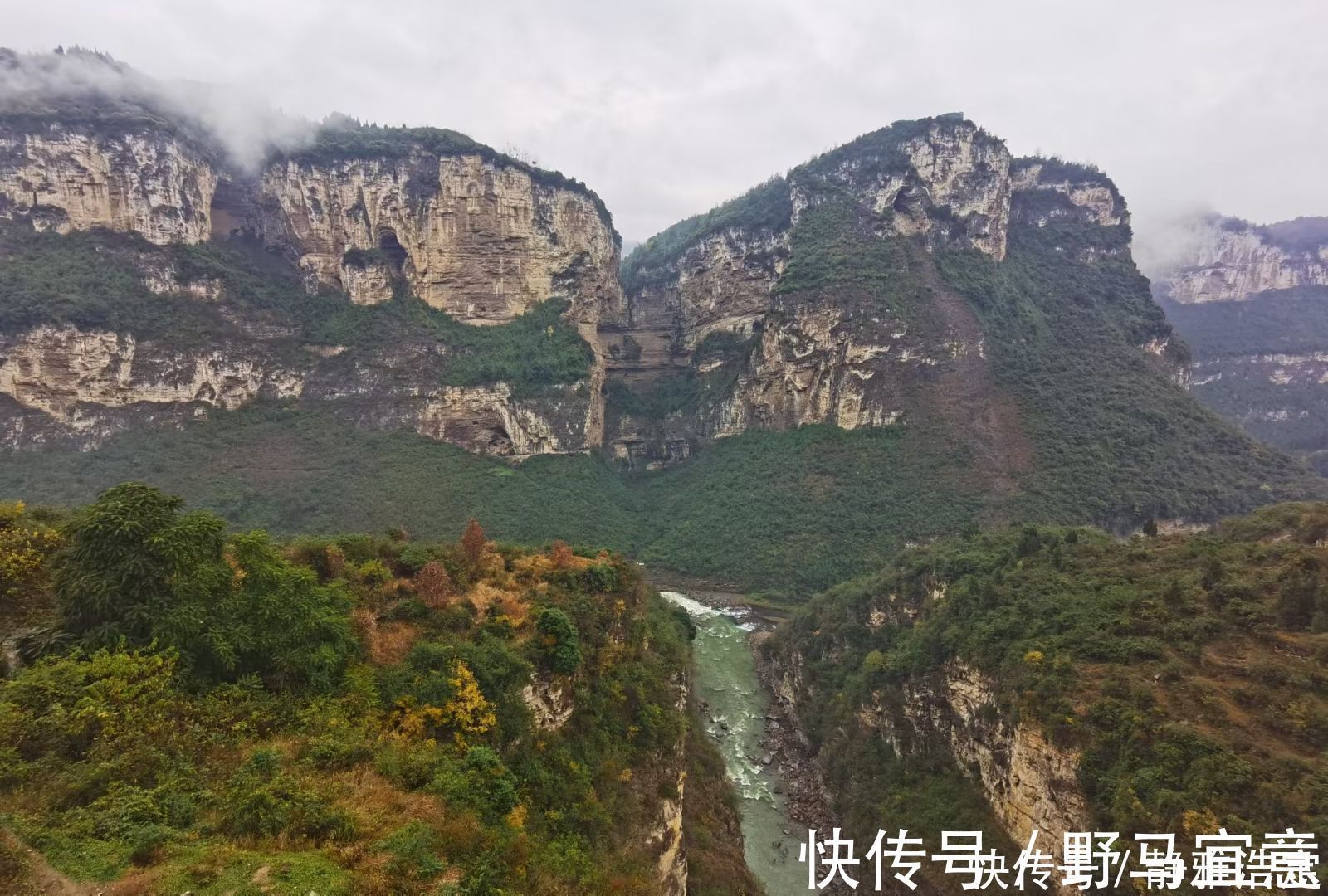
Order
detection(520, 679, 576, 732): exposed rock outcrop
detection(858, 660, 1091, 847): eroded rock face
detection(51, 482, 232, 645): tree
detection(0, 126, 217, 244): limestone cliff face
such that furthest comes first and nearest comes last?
detection(0, 126, 217, 244): limestone cliff face → detection(858, 660, 1091, 847): eroded rock face → detection(520, 679, 576, 732): exposed rock outcrop → detection(51, 482, 232, 645): tree

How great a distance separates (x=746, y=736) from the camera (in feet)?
106

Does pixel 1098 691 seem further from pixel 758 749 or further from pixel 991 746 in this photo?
pixel 758 749

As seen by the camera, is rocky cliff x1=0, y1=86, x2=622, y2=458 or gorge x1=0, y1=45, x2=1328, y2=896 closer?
gorge x1=0, y1=45, x2=1328, y2=896

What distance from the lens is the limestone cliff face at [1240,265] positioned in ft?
309

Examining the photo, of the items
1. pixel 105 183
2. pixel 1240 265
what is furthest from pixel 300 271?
pixel 1240 265

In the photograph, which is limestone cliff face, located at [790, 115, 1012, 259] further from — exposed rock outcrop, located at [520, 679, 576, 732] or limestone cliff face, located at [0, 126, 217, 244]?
limestone cliff face, located at [0, 126, 217, 244]

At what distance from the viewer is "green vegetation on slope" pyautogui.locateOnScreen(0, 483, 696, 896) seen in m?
6.91

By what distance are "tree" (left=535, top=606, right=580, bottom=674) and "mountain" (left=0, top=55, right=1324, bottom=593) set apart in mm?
37108

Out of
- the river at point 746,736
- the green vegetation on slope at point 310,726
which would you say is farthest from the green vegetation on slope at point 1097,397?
the green vegetation on slope at point 310,726

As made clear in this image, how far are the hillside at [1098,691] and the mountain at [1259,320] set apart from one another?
61.0m

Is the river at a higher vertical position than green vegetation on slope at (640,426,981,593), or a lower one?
lower

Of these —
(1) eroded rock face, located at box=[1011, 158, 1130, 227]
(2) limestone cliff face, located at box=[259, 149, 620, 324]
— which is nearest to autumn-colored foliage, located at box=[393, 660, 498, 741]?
(2) limestone cliff face, located at box=[259, 149, 620, 324]

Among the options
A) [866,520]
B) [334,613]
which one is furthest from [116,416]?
[866,520]

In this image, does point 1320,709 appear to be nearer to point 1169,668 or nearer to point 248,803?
point 1169,668
